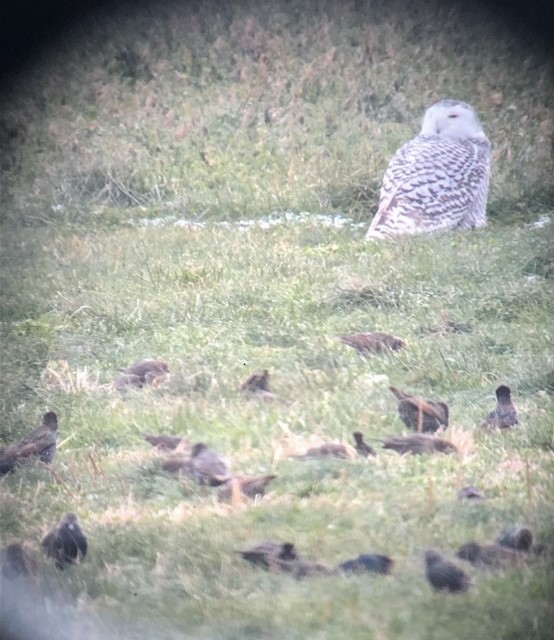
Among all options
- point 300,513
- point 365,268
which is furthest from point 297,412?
point 365,268

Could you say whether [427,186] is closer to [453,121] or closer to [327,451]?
[453,121]

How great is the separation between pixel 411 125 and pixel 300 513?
1463mm

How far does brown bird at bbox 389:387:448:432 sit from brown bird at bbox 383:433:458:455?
42 mm

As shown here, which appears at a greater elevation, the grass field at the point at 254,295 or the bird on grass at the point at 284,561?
the grass field at the point at 254,295

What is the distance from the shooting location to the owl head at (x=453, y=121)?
350 centimetres

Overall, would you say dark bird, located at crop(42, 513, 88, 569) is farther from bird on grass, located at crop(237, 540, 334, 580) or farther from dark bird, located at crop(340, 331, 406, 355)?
dark bird, located at crop(340, 331, 406, 355)

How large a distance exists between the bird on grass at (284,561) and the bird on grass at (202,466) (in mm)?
277

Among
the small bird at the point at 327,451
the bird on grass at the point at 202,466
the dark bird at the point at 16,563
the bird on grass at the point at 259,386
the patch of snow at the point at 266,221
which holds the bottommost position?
the dark bird at the point at 16,563

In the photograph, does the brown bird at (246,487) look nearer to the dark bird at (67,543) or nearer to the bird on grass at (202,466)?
the bird on grass at (202,466)

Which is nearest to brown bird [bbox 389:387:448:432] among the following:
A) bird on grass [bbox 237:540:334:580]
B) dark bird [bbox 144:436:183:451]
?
bird on grass [bbox 237:540:334:580]

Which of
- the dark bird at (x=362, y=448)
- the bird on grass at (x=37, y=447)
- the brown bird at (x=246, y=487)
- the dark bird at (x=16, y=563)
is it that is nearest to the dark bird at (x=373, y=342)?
the dark bird at (x=362, y=448)

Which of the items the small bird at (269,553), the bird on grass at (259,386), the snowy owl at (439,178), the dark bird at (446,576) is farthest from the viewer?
the snowy owl at (439,178)

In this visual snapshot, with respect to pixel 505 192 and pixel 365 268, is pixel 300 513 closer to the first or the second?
pixel 365 268

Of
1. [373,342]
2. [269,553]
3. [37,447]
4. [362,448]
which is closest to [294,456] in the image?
[362,448]
